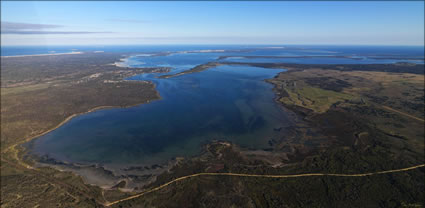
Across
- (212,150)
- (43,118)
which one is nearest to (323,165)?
(212,150)

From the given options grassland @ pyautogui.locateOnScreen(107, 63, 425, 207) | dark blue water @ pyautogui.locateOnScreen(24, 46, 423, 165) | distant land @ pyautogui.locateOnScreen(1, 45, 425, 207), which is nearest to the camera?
grassland @ pyautogui.locateOnScreen(107, 63, 425, 207)

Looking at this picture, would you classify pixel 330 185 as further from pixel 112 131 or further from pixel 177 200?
pixel 112 131

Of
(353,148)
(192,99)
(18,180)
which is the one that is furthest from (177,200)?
(192,99)

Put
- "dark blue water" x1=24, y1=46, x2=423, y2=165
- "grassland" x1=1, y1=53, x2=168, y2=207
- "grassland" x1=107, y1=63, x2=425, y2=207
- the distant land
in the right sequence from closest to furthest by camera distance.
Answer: "grassland" x1=107, y1=63, x2=425, y2=207 → "grassland" x1=1, y1=53, x2=168, y2=207 → the distant land → "dark blue water" x1=24, y1=46, x2=423, y2=165

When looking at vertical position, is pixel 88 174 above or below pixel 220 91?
below

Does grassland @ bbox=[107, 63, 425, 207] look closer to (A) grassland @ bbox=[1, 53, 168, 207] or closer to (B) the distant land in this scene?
(B) the distant land

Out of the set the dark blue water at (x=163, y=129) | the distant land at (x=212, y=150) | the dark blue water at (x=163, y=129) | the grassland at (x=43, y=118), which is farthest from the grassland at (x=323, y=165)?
the grassland at (x=43, y=118)

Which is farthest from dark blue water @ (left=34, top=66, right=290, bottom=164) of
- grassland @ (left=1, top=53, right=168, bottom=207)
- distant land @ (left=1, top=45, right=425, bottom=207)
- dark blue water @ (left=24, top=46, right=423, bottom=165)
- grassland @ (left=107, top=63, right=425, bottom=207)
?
grassland @ (left=107, top=63, right=425, bottom=207)

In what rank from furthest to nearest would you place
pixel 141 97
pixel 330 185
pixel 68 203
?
pixel 141 97 < pixel 330 185 < pixel 68 203

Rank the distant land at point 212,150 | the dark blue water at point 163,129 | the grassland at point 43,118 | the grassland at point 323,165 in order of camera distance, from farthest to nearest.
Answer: the dark blue water at point 163,129
the distant land at point 212,150
the grassland at point 43,118
the grassland at point 323,165

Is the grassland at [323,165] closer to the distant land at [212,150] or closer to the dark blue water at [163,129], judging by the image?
the distant land at [212,150]

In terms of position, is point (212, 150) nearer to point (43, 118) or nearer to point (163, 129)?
point (163, 129)
